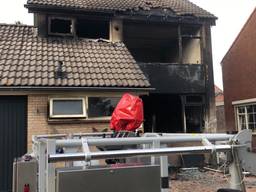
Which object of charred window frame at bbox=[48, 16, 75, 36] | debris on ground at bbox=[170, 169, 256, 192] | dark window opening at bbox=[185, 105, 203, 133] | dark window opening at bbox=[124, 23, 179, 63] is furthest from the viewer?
dark window opening at bbox=[124, 23, 179, 63]

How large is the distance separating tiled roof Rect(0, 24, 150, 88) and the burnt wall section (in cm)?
179

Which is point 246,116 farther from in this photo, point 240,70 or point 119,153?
point 119,153

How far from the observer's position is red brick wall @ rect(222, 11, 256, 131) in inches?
782

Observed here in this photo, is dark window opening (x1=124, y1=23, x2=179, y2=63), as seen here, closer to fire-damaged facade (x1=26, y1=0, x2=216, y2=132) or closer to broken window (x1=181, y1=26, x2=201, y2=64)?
fire-damaged facade (x1=26, y1=0, x2=216, y2=132)

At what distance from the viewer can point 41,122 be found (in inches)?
430

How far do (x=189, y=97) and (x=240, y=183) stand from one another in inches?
514

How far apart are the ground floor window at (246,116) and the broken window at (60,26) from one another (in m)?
11.0

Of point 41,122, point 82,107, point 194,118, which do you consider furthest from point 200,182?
point 41,122

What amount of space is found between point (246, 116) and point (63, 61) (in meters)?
12.1

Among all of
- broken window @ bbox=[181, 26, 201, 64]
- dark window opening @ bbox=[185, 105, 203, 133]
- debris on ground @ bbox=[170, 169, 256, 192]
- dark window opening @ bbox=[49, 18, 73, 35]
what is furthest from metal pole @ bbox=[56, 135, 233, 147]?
broken window @ bbox=[181, 26, 201, 64]

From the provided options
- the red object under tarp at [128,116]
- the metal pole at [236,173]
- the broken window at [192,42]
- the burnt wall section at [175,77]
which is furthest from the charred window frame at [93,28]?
the metal pole at [236,173]

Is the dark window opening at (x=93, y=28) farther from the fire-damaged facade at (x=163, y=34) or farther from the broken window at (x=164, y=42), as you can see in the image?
the broken window at (x=164, y=42)

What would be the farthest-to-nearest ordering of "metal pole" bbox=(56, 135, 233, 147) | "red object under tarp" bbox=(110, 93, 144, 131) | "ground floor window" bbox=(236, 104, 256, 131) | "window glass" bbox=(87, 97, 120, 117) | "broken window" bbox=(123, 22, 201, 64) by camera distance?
"ground floor window" bbox=(236, 104, 256, 131)
"broken window" bbox=(123, 22, 201, 64)
"window glass" bbox=(87, 97, 120, 117)
"red object under tarp" bbox=(110, 93, 144, 131)
"metal pole" bbox=(56, 135, 233, 147)

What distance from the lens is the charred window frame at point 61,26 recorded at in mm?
14594
